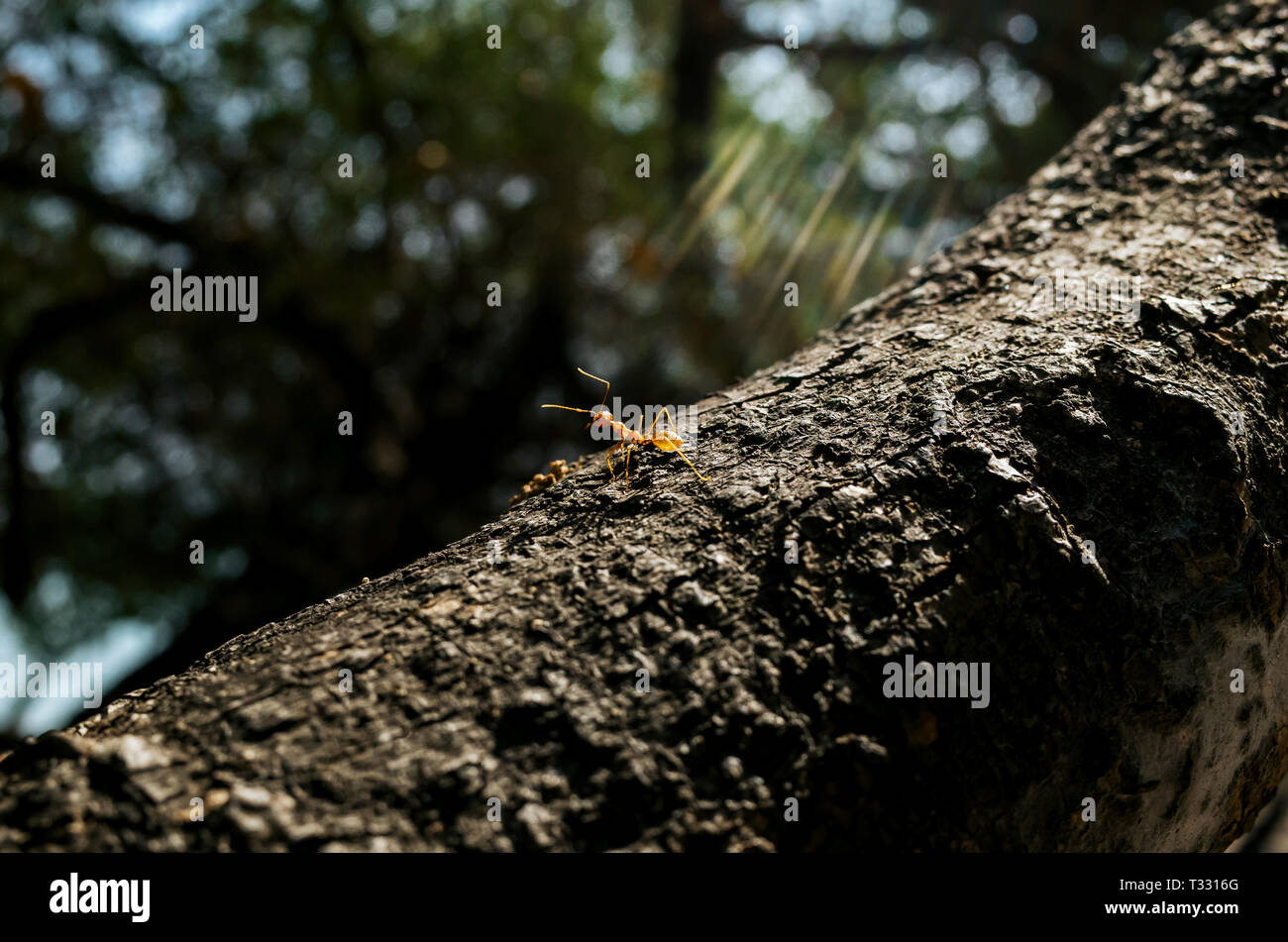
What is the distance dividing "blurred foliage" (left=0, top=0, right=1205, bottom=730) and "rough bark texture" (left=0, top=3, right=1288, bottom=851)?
20.9 feet

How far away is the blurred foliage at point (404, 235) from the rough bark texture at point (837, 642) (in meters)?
6.38

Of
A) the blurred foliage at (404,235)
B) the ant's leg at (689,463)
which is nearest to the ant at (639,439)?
the ant's leg at (689,463)

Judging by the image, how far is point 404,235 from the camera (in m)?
9.92

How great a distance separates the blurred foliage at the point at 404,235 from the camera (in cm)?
869

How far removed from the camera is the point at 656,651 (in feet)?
4.83

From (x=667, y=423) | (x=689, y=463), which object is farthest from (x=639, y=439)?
(x=689, y=463)

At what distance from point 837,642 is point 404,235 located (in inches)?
378

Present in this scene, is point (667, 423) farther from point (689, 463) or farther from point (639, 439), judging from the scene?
point (689, 463)

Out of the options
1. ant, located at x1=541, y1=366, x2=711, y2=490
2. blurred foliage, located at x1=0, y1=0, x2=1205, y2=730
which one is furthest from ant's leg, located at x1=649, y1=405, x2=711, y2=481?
blurred foliage, located at x1=0, y1=0, x2=1205, y2=730

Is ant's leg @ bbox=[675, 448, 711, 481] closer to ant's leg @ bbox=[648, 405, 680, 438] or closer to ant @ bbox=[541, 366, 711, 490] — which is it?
ant @ bbox=[541, 366, 711, 490]

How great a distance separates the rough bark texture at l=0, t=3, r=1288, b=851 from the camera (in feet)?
4.29

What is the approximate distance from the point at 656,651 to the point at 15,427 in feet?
27.8
